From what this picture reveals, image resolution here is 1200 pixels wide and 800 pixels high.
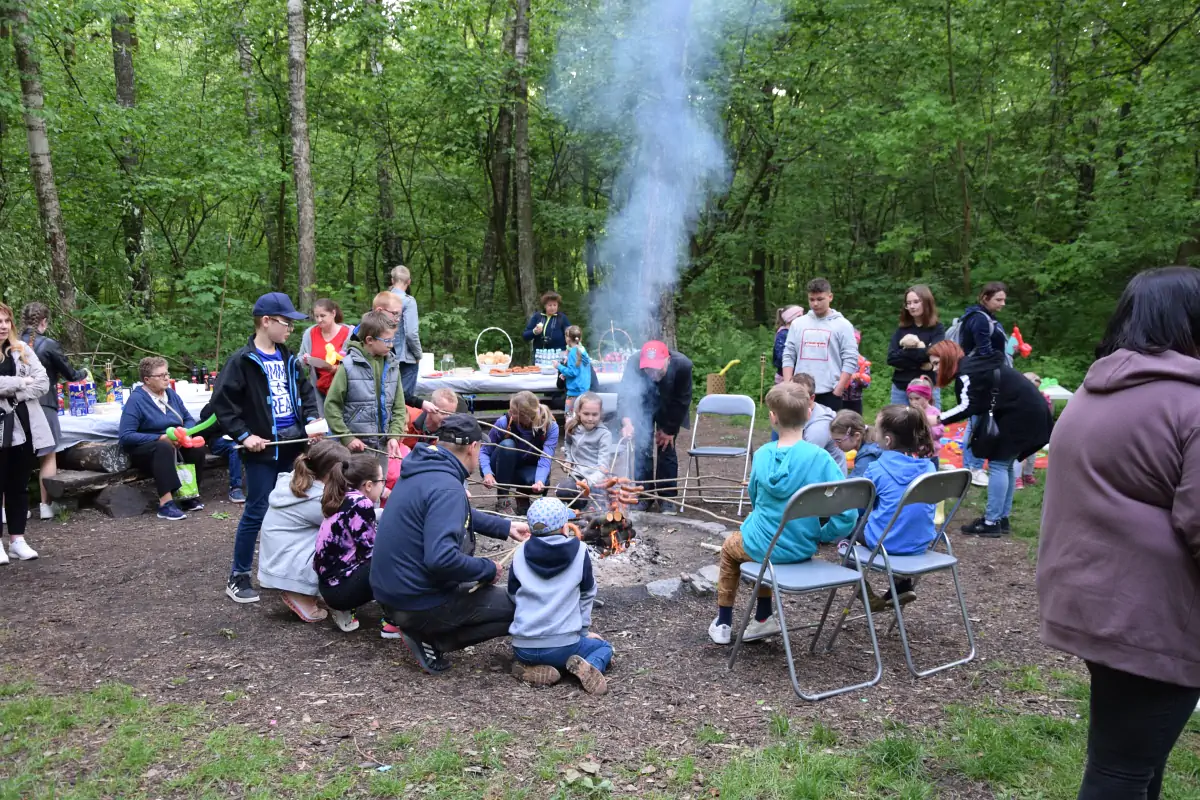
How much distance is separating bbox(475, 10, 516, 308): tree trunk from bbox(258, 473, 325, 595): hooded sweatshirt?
1200cm

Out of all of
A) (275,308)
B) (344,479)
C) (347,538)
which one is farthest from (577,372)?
(347,538)

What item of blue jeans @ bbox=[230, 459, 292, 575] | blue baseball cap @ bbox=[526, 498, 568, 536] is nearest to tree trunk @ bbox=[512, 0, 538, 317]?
blue jeans @ bbox=[230, 459, 292, 575]

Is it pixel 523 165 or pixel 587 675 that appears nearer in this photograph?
pixel 587 675

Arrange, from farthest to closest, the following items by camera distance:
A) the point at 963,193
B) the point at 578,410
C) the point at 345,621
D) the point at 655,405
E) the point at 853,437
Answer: the point at 963,193
the point at 655,405
the point at 578,410
the point at 853,437
the point at 345,621

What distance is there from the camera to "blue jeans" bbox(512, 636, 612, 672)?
381cm

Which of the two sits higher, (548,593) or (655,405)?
(655,405)

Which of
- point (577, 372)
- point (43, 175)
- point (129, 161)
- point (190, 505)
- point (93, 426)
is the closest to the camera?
point (93, 426)

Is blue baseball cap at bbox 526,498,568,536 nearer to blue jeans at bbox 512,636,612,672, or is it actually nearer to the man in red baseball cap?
blue jeans at bbox 512,636,612,672

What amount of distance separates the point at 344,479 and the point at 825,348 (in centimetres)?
426

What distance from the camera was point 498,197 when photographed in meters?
16.7

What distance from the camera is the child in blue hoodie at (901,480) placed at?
4.23 meters

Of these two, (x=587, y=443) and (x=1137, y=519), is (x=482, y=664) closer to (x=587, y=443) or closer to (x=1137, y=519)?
(x=587, y=443)

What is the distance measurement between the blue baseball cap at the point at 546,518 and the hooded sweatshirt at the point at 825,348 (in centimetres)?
378

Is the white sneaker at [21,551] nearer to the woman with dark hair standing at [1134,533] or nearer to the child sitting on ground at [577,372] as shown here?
the child sitting on ground at [577,372]
